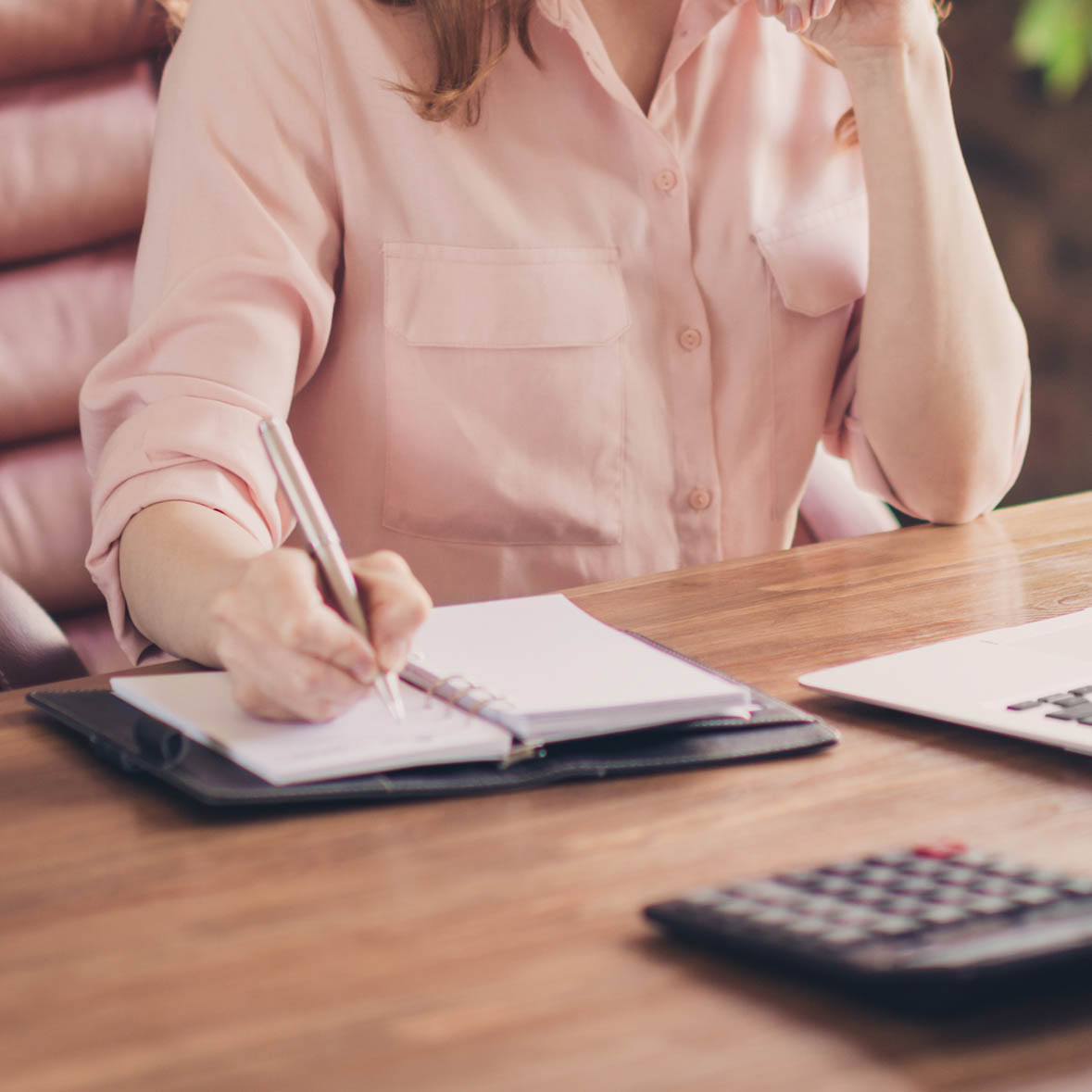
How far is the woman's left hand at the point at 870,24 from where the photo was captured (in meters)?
1.13

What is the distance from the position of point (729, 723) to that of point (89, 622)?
97 cm

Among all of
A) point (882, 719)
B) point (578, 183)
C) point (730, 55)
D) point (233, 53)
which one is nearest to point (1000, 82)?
point (730, 55)

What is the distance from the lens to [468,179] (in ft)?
3.57

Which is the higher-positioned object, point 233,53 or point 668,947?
point 233,53

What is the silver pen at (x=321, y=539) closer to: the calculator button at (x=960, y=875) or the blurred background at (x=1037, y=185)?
the calculator button at (x=960, y=875)

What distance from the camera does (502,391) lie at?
3.63ft

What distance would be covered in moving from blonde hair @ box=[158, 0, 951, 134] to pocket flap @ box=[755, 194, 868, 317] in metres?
0.26

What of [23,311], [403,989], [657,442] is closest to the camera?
[403,989]

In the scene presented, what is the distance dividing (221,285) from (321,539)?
0.41 m

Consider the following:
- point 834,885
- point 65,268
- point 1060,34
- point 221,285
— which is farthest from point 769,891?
point 1060,34

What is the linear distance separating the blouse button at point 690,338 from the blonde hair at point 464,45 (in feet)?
0.79

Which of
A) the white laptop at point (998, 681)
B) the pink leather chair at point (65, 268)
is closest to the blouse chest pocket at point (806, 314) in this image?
the pink leather chair at point (65, 268)

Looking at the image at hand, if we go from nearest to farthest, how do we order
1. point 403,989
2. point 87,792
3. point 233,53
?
point 403,989 → point 87,792 → point 233,53

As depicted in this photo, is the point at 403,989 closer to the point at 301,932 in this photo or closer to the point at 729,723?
the point at 301,932
